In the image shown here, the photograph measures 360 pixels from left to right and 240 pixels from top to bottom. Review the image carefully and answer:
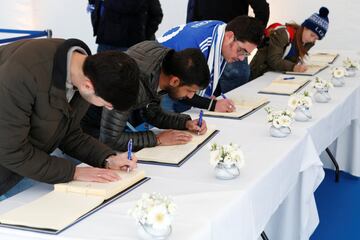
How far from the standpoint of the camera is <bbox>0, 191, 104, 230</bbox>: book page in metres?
1.31

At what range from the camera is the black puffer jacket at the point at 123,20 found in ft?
11.9

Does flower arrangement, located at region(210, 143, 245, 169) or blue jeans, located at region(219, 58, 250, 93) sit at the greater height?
flower arrangement, located at region(210, 143, 245, 169)

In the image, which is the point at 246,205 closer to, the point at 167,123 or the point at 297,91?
the point at 167,123

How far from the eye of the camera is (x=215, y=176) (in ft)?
5.42

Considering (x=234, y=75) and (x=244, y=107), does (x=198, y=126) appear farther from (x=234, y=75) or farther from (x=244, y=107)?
(x=234, y=75)

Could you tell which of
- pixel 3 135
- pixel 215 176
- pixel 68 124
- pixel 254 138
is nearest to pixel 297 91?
pixel 254 138

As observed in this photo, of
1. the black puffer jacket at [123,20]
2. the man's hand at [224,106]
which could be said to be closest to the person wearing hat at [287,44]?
the black puffer jacket at [123,20]

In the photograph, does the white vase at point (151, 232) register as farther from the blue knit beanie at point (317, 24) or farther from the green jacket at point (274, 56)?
the blue knit beanie at point (317, 24)

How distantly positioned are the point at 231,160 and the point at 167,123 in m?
0.57

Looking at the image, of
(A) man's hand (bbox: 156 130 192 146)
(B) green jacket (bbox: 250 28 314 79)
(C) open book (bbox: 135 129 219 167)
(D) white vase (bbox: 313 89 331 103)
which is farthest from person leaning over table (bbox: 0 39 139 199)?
(B) green jacket (bbox: 250 28 314 79)

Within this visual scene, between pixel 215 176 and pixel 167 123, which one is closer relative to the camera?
pixel 215 176

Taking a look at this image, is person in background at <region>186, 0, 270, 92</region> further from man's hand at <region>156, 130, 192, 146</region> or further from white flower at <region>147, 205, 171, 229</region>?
white flower at <region>147, 205, 171, 229</region>

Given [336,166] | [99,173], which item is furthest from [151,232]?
[336,166]

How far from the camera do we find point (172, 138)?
1967mm
